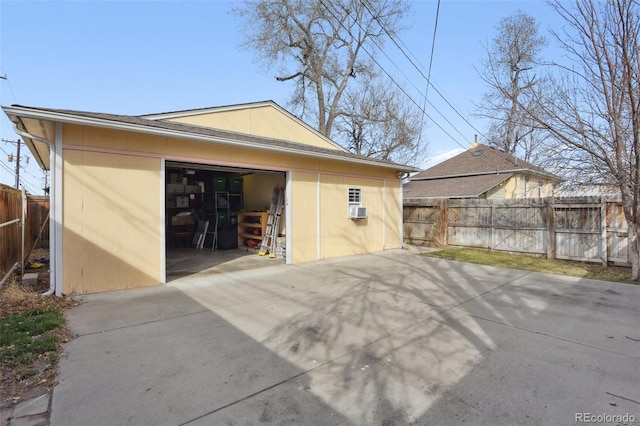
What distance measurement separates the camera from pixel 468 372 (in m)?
2.87

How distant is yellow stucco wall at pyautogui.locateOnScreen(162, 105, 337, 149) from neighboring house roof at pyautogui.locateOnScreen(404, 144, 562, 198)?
8.29m

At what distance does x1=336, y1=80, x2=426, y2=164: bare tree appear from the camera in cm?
2066

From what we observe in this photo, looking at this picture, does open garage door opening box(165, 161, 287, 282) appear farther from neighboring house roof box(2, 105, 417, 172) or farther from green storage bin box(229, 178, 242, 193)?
neighboring house roof box(2, 105, 417, 172)

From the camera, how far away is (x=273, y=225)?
9.74 meters

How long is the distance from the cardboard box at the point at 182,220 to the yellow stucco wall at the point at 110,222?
6.53 meters

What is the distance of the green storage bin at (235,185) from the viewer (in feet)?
38.8

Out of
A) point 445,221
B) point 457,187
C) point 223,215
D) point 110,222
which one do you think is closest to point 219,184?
point 223,215

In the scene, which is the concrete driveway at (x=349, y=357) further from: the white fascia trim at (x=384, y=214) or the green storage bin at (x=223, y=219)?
the green storage bin at (x=223, y=219)

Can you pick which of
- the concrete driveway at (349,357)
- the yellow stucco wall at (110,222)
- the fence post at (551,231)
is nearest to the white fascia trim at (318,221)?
the concrete driveway at (349,357)

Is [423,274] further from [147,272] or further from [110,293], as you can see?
[110,293]

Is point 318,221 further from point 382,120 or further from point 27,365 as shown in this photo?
point 382,120

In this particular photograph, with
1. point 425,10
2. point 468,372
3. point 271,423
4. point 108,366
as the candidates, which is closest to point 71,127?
point 108,366

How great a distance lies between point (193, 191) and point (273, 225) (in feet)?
14.5

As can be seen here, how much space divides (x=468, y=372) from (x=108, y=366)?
10.8 feet
